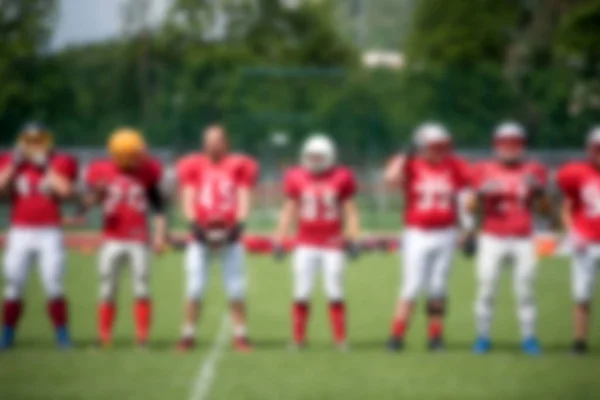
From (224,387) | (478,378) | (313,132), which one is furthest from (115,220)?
(313,132)

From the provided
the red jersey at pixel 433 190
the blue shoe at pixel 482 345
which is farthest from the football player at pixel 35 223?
the blue shoe at pixel 482 345

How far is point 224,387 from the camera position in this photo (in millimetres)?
9922

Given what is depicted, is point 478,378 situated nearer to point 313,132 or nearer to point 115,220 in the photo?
point 115,220

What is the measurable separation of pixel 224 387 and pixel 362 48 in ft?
177

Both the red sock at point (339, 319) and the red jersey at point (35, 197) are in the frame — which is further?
the red sock at point (339, 319)

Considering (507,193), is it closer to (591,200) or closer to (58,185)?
(591,200)

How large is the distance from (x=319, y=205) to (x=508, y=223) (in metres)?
1.80

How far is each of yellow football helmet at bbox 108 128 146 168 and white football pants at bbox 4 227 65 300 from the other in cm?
94

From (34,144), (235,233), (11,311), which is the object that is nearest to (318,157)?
(235,233)

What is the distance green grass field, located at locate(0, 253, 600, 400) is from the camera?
9758 mm

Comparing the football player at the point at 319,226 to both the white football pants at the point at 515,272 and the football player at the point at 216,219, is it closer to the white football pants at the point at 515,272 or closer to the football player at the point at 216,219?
the football player at the point at 216,219

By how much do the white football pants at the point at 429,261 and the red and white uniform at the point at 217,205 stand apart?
158 centimetres

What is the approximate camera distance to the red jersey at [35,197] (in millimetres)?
12320

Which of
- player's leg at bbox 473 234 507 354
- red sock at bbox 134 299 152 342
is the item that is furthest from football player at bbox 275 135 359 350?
red sock at bbox 134 299 152 342
